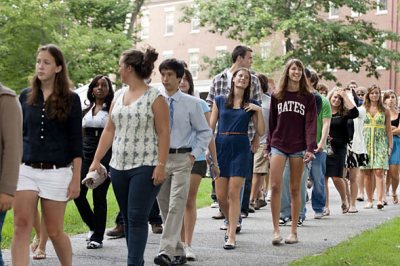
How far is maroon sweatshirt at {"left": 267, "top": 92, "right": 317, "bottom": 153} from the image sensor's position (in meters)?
10.3

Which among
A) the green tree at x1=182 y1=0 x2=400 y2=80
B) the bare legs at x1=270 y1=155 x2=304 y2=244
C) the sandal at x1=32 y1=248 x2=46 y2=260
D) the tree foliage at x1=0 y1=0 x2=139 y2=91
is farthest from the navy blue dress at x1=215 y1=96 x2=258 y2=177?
the green tree at x1=182 y1=0 x2=400 y2=80

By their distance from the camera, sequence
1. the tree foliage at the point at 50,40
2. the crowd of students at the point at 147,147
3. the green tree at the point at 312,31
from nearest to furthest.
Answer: the crowd of students at the point at 147,147 < the tree foliage at the point at 50,40 < the green tree at the point at 312,31

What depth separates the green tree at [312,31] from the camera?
1889 inches

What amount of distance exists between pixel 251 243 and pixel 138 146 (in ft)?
11.7

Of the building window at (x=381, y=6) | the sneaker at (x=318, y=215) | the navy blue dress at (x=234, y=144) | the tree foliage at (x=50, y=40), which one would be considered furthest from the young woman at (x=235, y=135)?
the building window at (x=381, y=6)

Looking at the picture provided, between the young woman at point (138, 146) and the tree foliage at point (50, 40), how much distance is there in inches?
1297

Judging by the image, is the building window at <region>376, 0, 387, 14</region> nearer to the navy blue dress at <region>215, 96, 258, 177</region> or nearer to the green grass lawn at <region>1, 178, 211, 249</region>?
the green grass lawn at <region>1, 178, 211, 249</region>

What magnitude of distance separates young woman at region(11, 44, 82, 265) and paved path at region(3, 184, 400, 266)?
1962 mm

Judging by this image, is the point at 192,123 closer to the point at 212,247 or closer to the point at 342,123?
the point at 212,247

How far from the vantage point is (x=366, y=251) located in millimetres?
9234

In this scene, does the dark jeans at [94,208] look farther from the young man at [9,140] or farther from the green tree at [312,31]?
the green tree at [312,31]

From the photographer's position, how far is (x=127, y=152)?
721 cm

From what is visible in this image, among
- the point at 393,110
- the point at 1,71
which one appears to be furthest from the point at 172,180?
the point at 1,71

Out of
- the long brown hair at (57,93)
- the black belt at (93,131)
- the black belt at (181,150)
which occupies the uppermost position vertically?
the long brown hair at (57,93)
